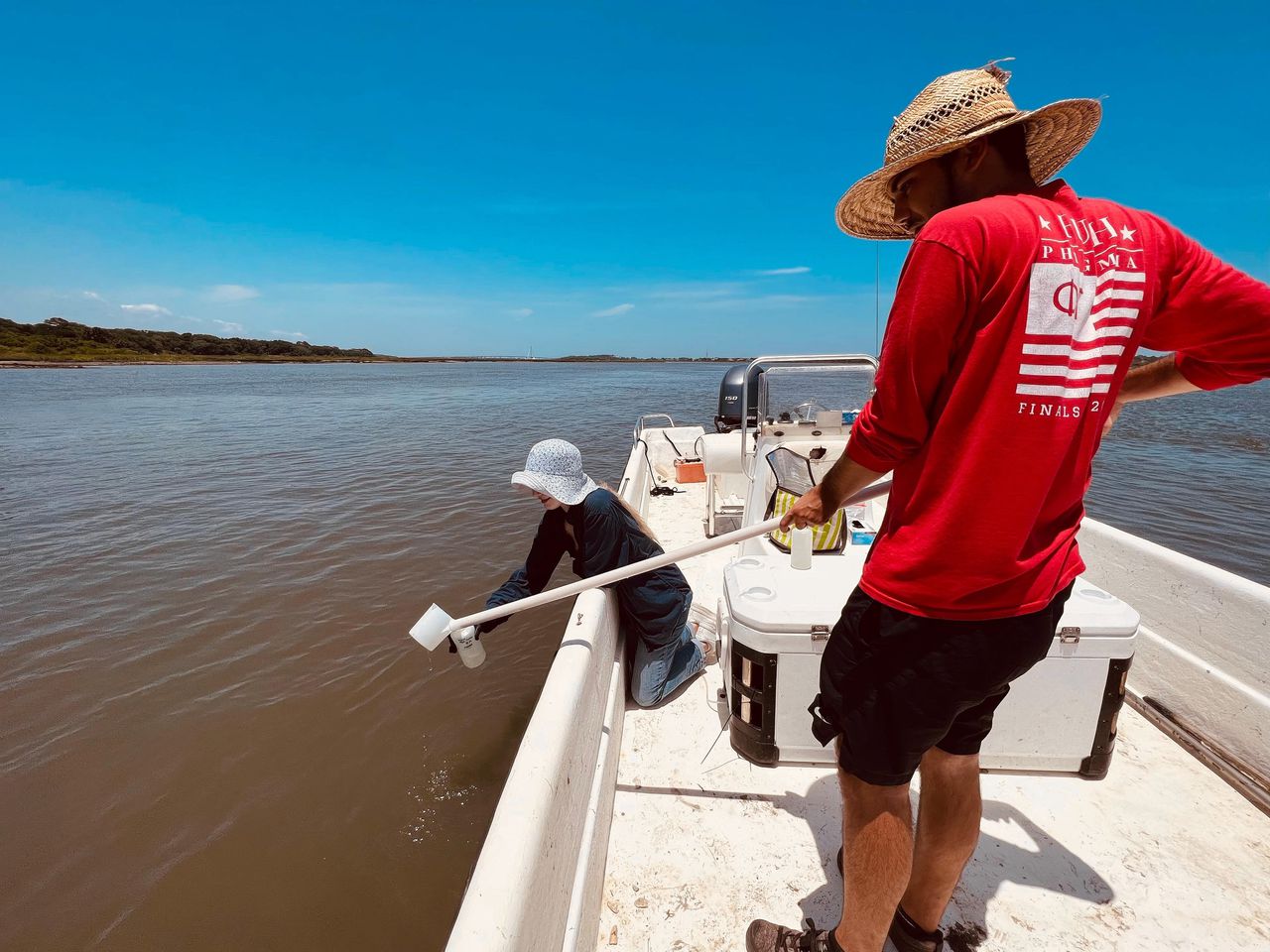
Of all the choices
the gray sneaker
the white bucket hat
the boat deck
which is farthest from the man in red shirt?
the white bucket hat

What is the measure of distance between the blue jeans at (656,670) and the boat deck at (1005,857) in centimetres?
32

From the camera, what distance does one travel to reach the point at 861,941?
1290 millimetres

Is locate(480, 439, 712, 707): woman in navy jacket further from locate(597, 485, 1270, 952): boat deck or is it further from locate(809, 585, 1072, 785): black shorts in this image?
locate(809, 585, 1072, 785): black shorts

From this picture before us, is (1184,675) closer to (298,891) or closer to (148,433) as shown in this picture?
(298,891)

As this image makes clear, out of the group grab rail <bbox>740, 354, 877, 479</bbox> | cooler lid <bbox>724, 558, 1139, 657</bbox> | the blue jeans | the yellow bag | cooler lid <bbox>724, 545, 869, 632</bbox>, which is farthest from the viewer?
grab rail <bbox>740, 354, 877, 479</bbox>

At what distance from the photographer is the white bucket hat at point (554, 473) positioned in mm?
2465

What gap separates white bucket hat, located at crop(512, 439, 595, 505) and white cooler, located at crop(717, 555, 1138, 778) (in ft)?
2.66

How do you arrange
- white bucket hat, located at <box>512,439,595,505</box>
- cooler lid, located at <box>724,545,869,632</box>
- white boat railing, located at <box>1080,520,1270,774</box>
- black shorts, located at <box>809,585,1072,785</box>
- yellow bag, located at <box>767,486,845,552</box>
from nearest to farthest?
black shorts, located at <box>809,585,1072,785</box> < cooler lid, located at <box>724,545,869,632</box> < white boat railing, located at <box>1080,520,1270,774</box> < white bucket hat, located at <box>512,439,595,505</box> < yellow bag, located at <box>767,486,845,552</box>

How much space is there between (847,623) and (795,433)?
3220 millimetres

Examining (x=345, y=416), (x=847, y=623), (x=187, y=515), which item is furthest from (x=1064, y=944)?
(x=345, y=416)

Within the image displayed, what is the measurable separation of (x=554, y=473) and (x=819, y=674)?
1350 mm

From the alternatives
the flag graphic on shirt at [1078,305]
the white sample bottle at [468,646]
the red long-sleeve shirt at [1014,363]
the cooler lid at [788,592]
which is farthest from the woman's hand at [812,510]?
the white sample bottle at [468,646]

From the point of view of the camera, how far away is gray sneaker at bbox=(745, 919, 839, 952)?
1413 millimetres

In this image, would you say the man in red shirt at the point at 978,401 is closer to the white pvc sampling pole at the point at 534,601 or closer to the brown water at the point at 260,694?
the white pvc sampling pole at the point at 534,601
